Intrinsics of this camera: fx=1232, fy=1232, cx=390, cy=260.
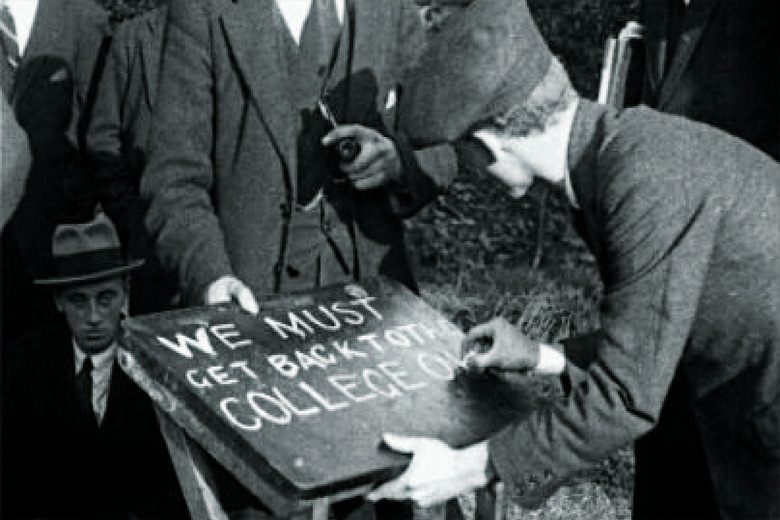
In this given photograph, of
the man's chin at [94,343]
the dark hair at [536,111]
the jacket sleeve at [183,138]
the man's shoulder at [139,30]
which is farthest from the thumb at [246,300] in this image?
the man's shoulder at [139,30]

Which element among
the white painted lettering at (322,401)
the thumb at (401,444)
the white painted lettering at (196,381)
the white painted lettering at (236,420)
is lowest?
the thumb at (401,444)

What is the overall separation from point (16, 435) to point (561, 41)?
4860 millimetres

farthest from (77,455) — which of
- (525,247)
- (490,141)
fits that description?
(525,247)

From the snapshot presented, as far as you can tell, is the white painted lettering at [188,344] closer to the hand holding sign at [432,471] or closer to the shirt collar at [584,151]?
the hand holding sign at [432,471]

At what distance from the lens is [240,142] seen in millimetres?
3586

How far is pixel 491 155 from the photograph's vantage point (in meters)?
2.78

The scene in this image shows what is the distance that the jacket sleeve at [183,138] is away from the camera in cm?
352

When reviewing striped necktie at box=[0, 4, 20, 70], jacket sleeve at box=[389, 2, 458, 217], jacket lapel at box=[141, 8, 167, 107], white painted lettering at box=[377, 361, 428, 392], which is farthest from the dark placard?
striped necktie at box=[0, 4, 20, 70]

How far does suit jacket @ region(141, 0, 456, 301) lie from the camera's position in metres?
3.50

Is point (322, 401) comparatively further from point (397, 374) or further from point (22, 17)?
point (22, 17)

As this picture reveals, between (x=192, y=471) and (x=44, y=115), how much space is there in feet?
6.81

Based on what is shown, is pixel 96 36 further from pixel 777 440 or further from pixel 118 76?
pixel 777 440

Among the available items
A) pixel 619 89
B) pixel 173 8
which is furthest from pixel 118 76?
pixel 619 89

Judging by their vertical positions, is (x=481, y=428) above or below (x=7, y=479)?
above
